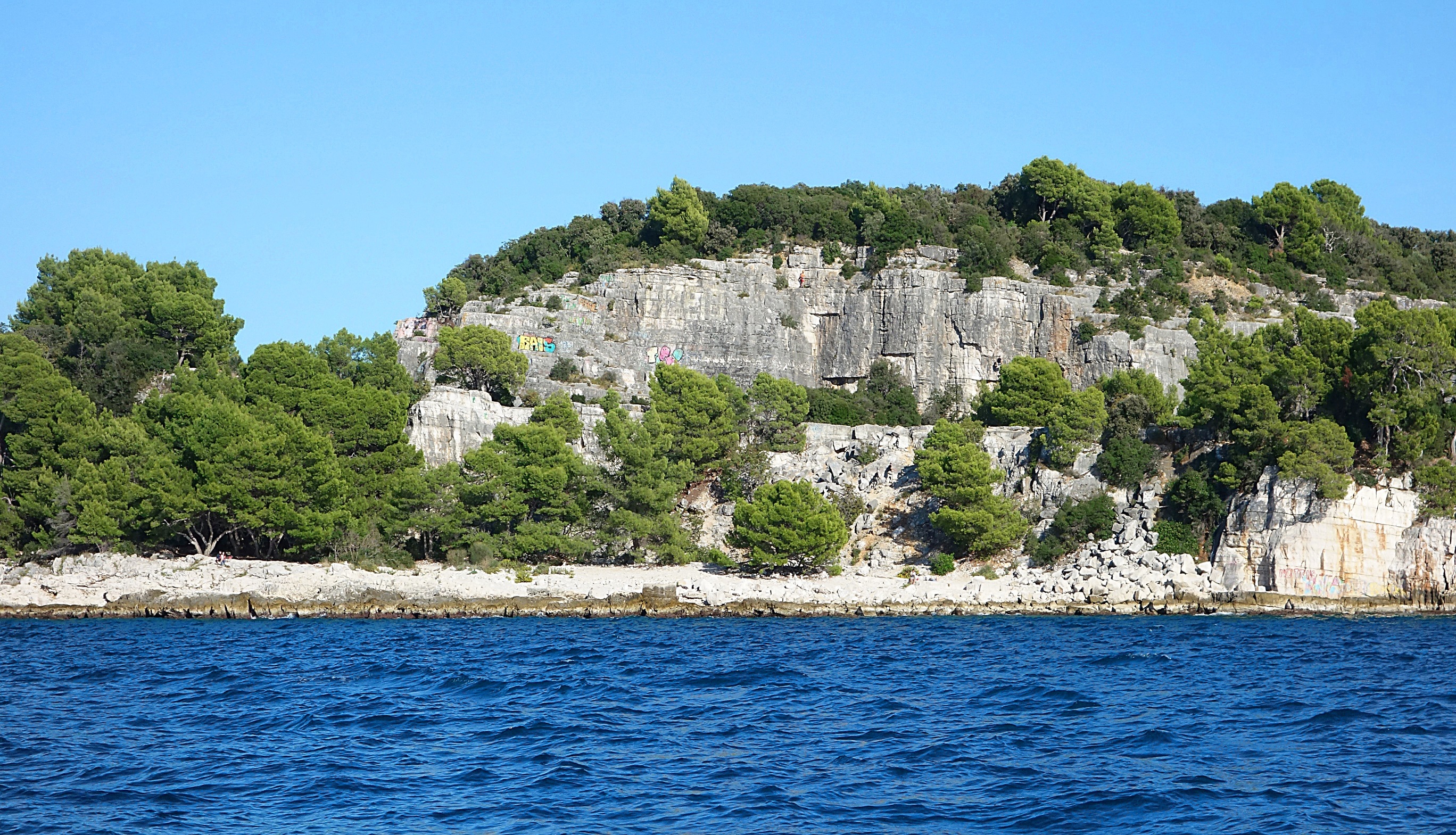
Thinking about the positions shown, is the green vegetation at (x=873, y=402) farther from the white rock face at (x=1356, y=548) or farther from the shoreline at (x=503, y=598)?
the white rock face at (x=1356, y=548)

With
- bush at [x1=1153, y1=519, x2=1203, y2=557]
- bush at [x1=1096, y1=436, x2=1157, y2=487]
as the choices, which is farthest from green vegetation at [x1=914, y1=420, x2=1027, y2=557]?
bush at [x1=1153, y1=519, x2=1203, y2=557]

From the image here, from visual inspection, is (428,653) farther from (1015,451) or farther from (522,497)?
(1015,451)

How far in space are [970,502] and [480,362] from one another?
2709 centimetres

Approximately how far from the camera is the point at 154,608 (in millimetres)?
46500

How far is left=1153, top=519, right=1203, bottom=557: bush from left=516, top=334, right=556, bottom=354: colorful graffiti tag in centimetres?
3545

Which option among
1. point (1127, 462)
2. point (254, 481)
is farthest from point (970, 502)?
point (254, 481)

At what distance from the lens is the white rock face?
160 feet

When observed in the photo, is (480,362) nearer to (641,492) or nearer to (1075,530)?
(641,492)

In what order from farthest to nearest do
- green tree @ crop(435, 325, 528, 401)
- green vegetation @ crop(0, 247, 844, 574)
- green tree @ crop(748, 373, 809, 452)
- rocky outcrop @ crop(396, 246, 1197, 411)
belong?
rocky outcrop @ crop(396, 246, 1197, 411) < green tree @ crop(435, 325, 528, 401) < green tree @ crop(748, 373, 809, 452) < green vegetation @ crop(0, 247, 844, 574)

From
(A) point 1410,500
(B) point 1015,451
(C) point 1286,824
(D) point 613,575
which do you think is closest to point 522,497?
(D) point 613,575

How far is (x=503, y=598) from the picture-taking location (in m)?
49.2

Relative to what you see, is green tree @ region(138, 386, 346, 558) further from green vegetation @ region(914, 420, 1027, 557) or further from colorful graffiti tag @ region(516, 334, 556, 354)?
green vegetation @ region(914, 420, 1027, 557)

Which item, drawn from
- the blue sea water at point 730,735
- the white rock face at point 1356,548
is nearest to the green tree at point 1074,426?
the white rock face at point 1356,548

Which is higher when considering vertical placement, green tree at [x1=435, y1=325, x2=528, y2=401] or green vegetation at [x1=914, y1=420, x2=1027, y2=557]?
green tree at [x1=435, y1=325, x2=528, y2=401]
